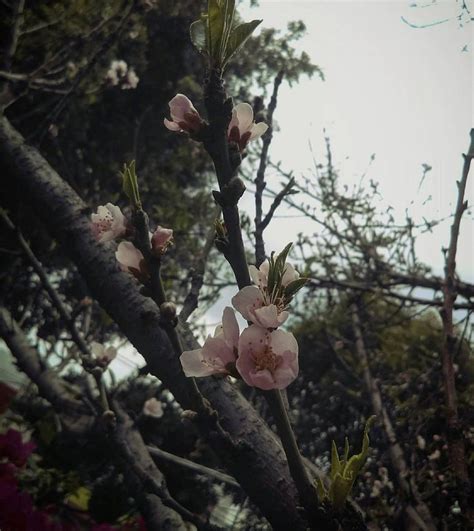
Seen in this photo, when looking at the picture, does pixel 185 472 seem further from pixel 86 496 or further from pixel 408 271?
pixel 408 271

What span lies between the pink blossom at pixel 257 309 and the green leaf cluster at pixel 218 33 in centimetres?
39

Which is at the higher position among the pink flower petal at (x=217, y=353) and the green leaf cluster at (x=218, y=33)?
the green leaf cluster at (x=218, y=33)

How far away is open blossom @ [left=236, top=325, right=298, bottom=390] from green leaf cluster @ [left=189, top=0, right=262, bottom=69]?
467 millimetres

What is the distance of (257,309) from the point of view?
699 millimetres

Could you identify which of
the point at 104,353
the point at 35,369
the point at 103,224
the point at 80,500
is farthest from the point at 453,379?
the point at 80,500

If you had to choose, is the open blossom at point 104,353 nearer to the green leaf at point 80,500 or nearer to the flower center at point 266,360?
the flower center at point 266,360

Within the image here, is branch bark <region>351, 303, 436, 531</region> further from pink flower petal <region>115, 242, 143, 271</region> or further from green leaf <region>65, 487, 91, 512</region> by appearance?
green leaf <region>65, 487, 91, 512</region>

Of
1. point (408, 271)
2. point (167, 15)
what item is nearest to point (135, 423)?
point (408, 271)

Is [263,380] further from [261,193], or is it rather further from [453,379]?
[453,379]

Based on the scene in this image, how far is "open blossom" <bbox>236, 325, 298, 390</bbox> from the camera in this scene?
73cm

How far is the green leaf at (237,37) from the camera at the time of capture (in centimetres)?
77

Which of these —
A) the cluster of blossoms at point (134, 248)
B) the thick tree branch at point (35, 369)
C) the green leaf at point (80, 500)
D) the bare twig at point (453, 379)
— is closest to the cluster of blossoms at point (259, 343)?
the cluster of blossoms at point (134, 248)

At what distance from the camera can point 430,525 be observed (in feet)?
5.66

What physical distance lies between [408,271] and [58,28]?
363cm
